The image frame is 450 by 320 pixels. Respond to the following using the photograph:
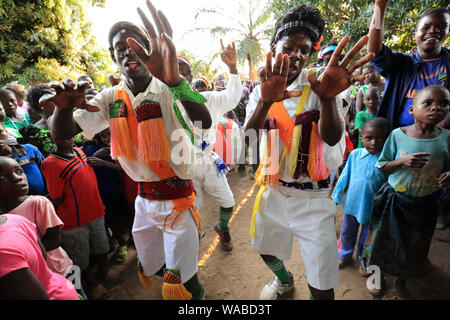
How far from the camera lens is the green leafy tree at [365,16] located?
4252mm

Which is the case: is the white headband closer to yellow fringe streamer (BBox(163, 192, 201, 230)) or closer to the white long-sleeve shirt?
the white long-sleeve shirt

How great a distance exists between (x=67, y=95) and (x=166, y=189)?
0.94m

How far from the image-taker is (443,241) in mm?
2979

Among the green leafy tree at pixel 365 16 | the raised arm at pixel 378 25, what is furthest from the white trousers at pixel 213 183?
the green leafy tree at pixel 365 16

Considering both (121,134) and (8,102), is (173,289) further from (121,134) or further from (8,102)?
(8,102)

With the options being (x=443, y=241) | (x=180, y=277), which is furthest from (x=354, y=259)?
(x=180, y=277)

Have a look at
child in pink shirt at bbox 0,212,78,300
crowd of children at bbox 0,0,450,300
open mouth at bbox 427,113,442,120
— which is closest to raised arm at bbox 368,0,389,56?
crowd of children at bbox 0,0,450,300

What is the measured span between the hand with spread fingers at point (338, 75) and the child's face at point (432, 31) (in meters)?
1.50

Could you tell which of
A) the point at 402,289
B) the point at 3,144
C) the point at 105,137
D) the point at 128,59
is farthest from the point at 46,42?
the point at 402,289

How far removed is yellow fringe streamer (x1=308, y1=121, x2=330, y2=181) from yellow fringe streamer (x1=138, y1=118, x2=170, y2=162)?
1029 mm

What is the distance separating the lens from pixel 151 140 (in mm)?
1555

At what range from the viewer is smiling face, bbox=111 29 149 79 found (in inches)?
61.9

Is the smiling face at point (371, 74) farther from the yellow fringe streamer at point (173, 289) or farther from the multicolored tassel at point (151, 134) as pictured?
the yellow fringe streamer at point (173, 289)

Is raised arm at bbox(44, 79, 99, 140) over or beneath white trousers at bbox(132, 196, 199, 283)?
over
